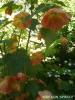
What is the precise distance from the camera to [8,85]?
1.07 m

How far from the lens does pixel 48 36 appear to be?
888mm

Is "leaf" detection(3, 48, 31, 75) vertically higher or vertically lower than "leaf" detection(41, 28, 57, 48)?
lower

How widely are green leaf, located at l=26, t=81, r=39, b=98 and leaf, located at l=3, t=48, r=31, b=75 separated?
0.38ft

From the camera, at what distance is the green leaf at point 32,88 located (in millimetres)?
1091

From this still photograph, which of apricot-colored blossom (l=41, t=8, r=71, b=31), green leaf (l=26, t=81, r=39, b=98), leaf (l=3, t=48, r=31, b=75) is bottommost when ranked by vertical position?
green leaf (l=26, t=81, r=39, b=98)

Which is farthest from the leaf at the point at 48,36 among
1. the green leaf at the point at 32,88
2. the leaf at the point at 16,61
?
the green leaf at the point at 32,88

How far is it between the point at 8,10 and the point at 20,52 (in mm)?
180

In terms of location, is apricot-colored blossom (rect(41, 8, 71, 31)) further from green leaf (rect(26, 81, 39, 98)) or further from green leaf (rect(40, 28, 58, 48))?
green leaf (rect(26, 81, 39, 98))

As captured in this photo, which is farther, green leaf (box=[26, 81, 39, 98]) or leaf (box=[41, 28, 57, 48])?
green leaf (box=[26, 81, 39, 98])

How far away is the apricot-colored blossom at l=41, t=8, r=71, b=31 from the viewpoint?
0.90 metres

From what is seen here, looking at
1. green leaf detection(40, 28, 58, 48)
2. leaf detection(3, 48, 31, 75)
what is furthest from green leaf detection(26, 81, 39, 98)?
green leaf detection(40, 28, 58, 48)

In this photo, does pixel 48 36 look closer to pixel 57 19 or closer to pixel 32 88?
pixel 57 19

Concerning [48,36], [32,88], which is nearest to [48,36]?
[48,36]

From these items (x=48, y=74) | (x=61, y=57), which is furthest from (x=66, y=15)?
(x=61, y=57)
